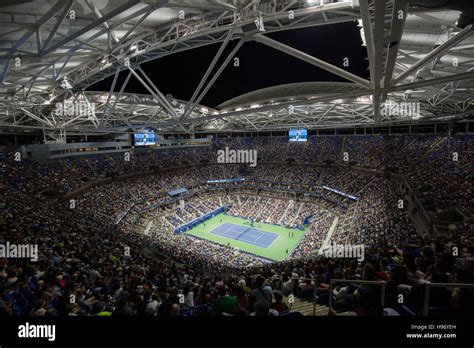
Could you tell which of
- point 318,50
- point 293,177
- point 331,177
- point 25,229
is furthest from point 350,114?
point 25,229

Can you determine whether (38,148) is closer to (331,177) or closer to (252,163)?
(252,163)

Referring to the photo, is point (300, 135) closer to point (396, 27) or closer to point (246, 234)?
point (246, 234)

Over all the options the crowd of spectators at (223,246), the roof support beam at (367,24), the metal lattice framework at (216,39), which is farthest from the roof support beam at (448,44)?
the crowd of spectators at (223,246)

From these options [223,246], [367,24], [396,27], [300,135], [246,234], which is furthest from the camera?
[300,135]

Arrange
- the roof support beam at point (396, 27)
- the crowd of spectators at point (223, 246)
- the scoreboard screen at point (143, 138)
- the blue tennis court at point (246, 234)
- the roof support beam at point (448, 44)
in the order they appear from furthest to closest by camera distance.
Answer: the scoreboard screen at point (143, 138)
the blue tennis court at point (246, 234)
the roof support beam at point (448, 44)
the crowd of spectators at point (223, 246)
the roof support beam at point (396, 27)

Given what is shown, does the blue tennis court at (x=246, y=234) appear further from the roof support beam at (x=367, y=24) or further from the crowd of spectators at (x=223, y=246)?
the roof support beam at (x=367, y=24)

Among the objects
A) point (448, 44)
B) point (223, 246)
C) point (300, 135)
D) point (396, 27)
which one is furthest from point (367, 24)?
point (300, 135)

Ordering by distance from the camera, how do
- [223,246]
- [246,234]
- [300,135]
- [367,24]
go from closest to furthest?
[367,24] < [223,246] < [246,234] < [300,135]

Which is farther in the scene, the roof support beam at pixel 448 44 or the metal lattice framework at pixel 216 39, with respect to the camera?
the metal lattice framework at pixel 216 39
